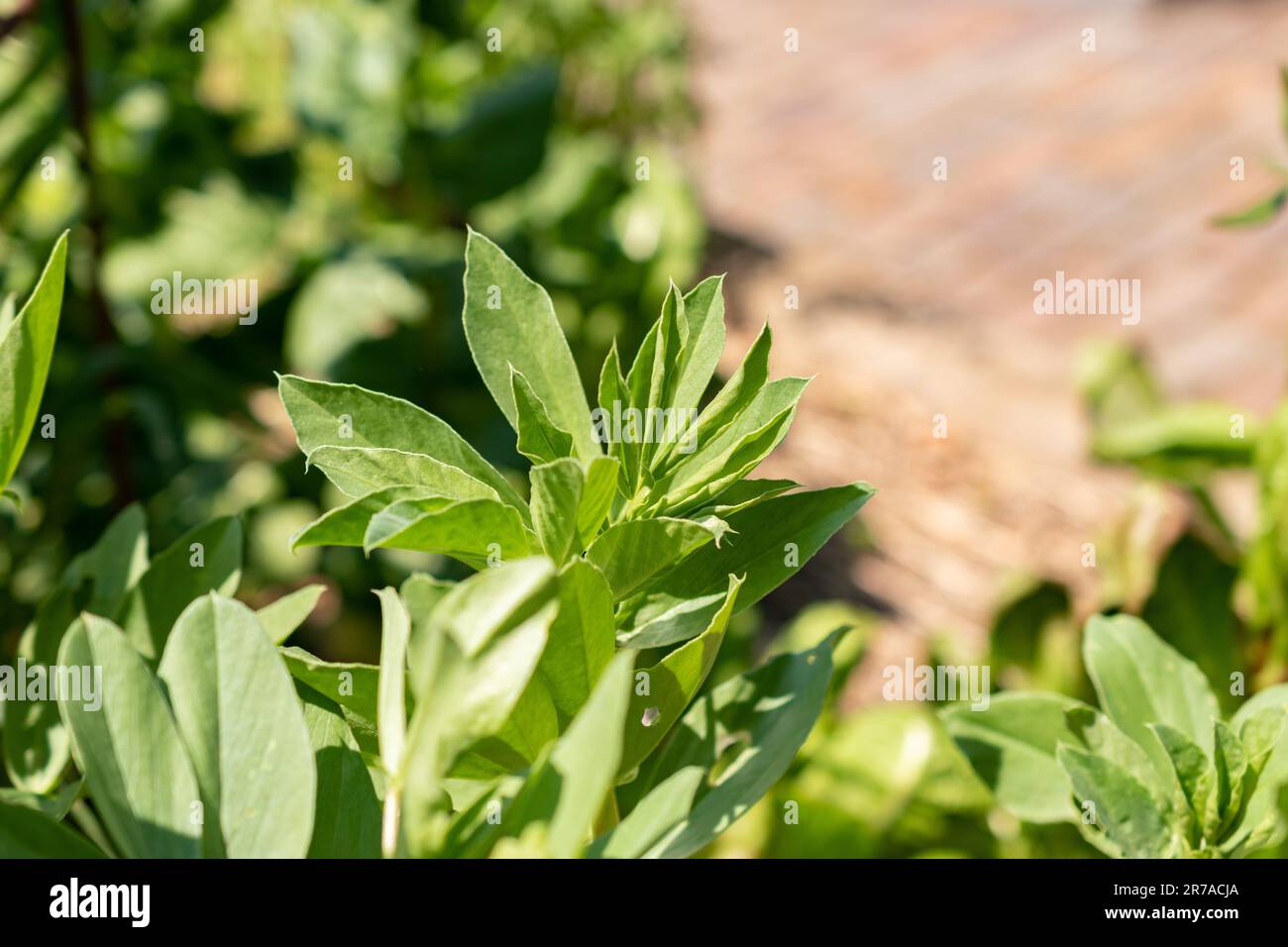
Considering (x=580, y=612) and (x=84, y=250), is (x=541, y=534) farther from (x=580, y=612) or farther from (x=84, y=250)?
(x=84, y=250)

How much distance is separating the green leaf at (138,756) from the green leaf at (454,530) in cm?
6

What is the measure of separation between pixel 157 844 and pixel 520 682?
0.32 ft

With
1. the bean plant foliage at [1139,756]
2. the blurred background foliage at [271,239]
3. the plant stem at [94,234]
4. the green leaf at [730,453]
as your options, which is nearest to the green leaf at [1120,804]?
the bean plant foliage at [1139,756]

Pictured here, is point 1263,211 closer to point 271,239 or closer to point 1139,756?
point 1139,756

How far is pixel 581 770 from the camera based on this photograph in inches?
8.6

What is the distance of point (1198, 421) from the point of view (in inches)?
31.3

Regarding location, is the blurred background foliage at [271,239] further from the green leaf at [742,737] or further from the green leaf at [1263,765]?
the green leaf at [1263,765]

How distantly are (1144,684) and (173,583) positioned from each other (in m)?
0.29

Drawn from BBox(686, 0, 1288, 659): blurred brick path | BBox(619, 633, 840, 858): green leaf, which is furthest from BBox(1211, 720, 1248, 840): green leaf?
BBox(686, 0, 1288, 659): blurred brick path

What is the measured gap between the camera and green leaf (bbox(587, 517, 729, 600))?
0.26 metres

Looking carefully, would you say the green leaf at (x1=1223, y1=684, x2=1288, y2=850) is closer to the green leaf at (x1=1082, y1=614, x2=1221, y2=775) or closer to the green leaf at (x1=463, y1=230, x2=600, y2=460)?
the green leaf at (x1=1082, y1=614, x2=1221, y2=775)

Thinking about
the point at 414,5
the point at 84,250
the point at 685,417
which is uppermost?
the point at 414,5

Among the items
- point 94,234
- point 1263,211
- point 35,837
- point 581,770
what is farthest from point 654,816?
point 94,234
